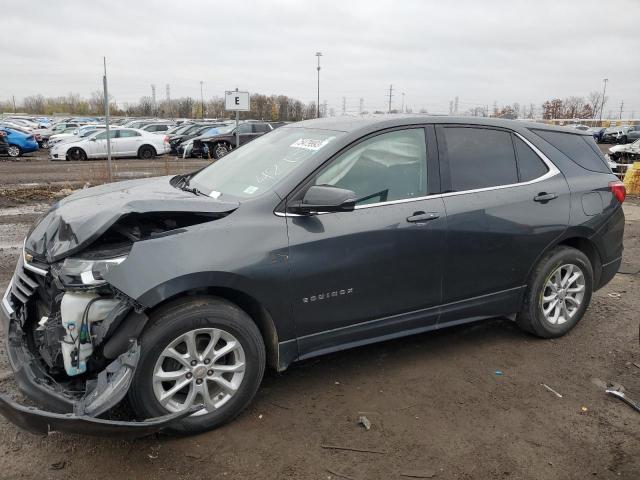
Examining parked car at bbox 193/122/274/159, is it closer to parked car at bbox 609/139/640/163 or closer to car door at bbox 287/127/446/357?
parked car at bbox 609/139/640/163

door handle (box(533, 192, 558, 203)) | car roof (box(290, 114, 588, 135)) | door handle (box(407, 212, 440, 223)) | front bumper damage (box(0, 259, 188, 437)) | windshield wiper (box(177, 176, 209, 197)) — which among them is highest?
car roof (box(290, 114, 588, 135))

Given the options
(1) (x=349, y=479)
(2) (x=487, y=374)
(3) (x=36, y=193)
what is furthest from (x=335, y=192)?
(3) (x=36, y=193)

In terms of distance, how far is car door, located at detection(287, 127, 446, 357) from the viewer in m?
3.32

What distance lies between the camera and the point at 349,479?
2.78 m

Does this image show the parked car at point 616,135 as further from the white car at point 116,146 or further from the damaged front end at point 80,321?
the damaged front end at point 80,321

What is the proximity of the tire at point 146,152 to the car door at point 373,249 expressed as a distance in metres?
22.4

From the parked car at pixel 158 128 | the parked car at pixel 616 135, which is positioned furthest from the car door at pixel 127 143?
the parked car at pixel 616 135

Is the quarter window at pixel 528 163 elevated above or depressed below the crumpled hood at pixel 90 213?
above

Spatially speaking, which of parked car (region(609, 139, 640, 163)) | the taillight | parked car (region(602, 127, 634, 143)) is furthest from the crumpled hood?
parked car (region(602, 127, 634, 143))

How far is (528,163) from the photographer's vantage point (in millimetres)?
4336

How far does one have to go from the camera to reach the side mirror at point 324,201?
3.19m

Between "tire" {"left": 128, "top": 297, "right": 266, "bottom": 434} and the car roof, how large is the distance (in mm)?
1564

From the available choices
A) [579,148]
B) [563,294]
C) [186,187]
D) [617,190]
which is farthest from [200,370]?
[617,190]

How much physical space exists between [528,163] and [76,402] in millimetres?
3649
